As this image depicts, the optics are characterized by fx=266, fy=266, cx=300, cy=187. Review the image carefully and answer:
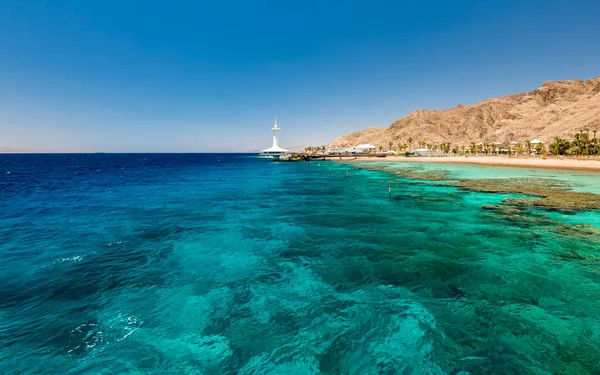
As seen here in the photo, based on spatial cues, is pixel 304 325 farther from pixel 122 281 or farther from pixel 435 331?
pixel 122 281

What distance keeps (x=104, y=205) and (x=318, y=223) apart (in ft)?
81.6

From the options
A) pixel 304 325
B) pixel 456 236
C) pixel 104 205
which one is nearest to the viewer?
pixel 304 325

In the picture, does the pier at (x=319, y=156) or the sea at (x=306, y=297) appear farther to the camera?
the pier at (x=319, y=156)

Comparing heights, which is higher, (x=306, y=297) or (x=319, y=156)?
(x=319, y=156)

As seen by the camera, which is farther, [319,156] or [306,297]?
[319,156]

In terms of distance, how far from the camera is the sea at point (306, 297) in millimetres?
7113

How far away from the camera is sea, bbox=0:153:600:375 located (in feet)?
23.3

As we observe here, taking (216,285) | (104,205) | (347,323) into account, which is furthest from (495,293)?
(104,205)

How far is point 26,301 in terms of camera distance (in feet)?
33.0

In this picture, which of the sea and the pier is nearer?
the sea

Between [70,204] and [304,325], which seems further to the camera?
[70,204]

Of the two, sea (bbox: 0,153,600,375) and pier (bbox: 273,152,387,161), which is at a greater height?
pier (bbox: 273,152,387,161)

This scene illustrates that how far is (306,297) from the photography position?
10273mm

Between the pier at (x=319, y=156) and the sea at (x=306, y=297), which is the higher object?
the pier at (x=319, y=156)
